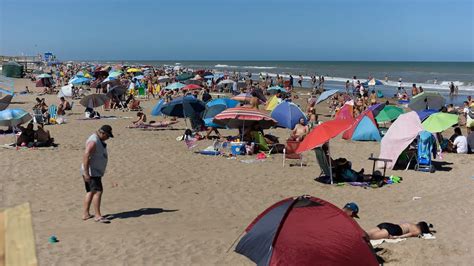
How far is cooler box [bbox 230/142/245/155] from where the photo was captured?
40.6ft

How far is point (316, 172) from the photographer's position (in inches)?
424

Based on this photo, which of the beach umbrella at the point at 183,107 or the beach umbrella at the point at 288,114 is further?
the beach umbrella at the point at 288,114

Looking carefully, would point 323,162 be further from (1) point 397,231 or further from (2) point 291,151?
(1) point 397,231

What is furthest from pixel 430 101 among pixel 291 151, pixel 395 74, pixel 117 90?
pixel 395 74

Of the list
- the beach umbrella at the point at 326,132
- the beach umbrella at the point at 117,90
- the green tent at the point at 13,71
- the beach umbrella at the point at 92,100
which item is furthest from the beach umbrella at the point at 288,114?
the green tent at the point at 13,71

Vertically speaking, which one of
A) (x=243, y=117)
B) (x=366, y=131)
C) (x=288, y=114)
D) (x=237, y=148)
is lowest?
(x=237, y=148)

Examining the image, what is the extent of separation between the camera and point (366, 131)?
48.9 feet

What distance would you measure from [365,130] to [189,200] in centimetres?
798

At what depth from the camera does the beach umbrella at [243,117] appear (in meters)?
12.2

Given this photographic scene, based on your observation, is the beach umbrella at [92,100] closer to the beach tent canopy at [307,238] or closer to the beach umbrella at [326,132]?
the beach umbrella at [326,132]

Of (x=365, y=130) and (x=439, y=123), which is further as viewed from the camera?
(x=365, y=130)

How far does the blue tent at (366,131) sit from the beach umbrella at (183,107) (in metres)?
4.68

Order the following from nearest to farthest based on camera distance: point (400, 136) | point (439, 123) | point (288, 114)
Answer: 1. point (400, 136)
2. point (439, 123)
3. point (288, 114)

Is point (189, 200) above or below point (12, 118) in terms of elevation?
below
